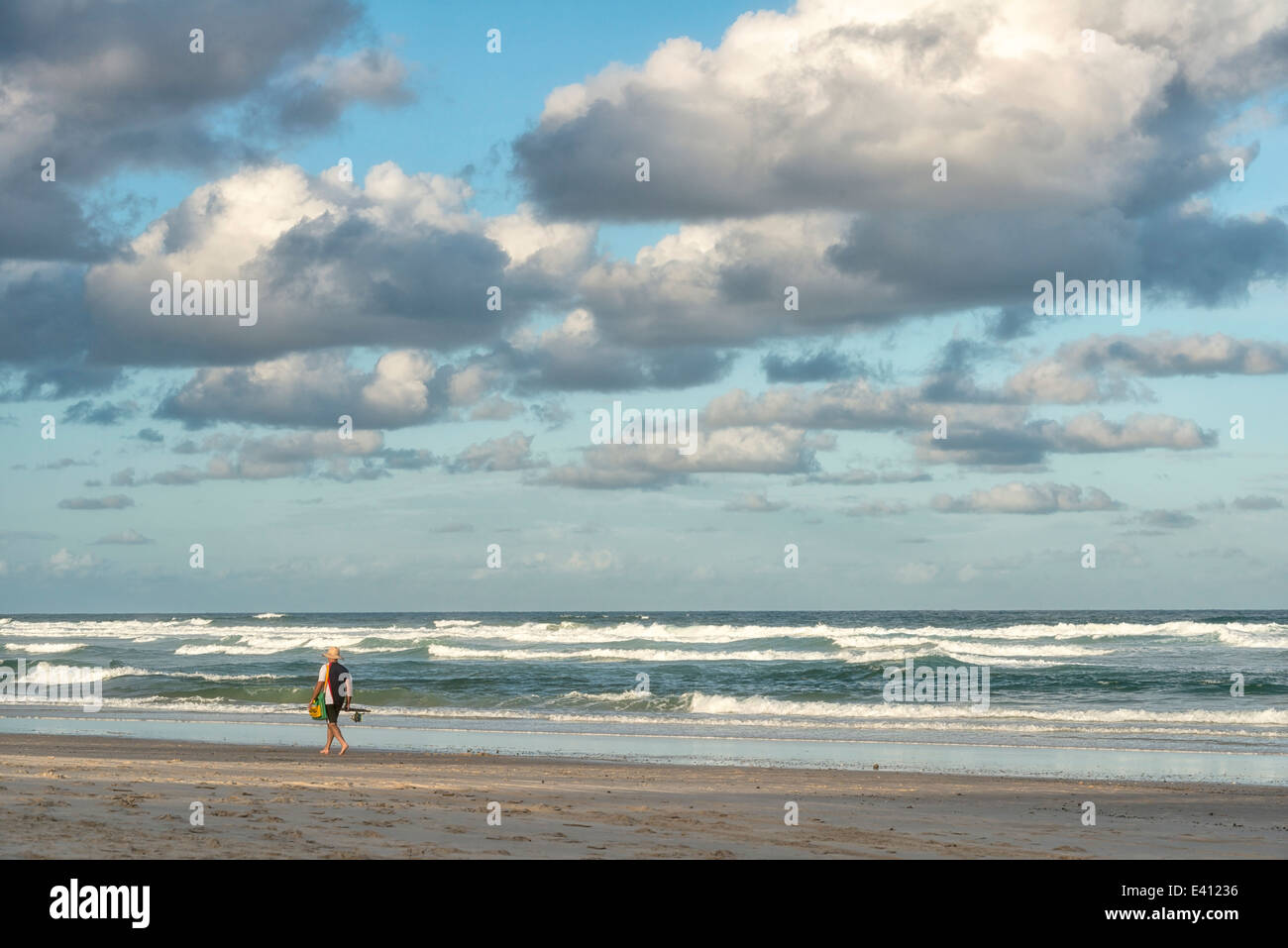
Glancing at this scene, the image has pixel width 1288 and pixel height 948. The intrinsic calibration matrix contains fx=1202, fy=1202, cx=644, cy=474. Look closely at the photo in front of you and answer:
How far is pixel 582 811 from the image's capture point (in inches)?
509

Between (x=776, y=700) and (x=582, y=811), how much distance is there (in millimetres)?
20522

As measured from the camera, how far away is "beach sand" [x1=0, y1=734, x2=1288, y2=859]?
10117mm

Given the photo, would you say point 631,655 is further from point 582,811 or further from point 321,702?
point 582,811

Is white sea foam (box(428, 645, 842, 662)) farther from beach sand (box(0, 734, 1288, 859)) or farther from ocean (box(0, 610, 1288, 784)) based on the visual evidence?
beach sand (box(0, 734, 1288, 859))

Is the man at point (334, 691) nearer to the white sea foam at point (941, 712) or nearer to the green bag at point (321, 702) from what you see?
the green bag at point (321, 702)

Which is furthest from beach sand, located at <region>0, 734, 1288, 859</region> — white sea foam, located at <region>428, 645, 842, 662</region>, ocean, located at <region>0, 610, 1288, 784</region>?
white sea foam, located at <region>428, 645, 842, 662</region>

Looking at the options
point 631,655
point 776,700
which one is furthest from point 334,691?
point 631,655

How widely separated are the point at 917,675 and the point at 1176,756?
67.4 ft

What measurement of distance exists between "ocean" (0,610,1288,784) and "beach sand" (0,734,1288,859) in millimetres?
2980

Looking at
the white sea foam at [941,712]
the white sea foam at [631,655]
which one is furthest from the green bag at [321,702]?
the white sea foam at [631,655]

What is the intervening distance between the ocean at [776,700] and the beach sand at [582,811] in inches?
117

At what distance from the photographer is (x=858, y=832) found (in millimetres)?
11945
